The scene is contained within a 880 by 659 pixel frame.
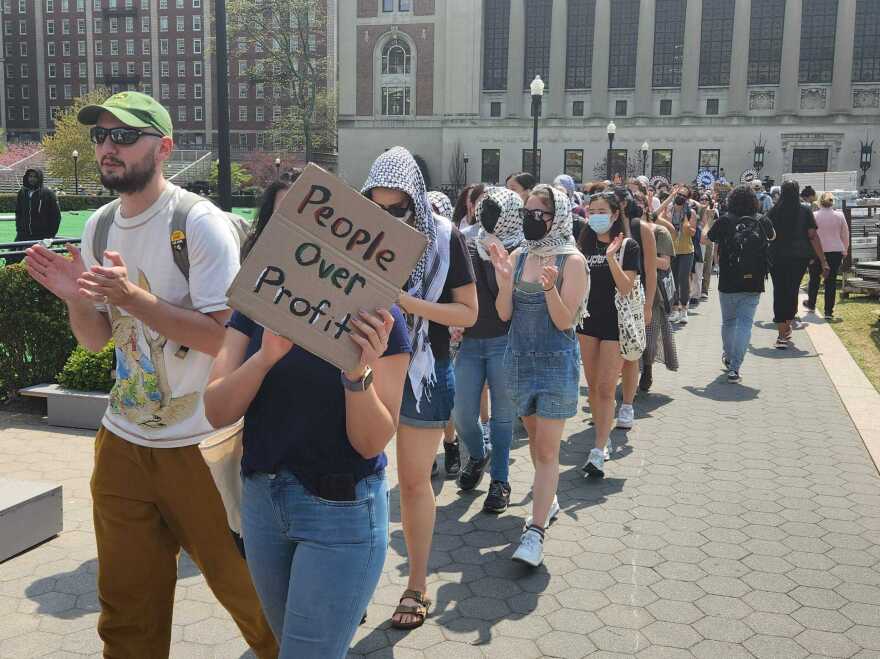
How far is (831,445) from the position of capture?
7.61 meters

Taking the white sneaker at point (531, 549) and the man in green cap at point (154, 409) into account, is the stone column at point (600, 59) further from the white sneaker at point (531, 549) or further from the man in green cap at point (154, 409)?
the man in green cap at point (154, 409)

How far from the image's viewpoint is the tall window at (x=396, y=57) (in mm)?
71562

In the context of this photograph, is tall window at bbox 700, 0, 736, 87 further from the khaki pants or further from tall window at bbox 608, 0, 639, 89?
the khaki pants

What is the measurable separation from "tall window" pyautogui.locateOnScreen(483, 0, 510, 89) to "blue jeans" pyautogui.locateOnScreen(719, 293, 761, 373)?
6205cm

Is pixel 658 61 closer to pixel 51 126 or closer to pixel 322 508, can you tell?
pixel 322 508

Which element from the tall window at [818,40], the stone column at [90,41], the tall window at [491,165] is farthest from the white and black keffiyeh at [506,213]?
the stone column at [90,41]

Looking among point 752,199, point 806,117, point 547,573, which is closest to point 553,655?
point 547,573

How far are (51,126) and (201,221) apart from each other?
127853 millimetres

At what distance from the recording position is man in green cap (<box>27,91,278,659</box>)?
3.16 m

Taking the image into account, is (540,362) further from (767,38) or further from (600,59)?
(767,38)

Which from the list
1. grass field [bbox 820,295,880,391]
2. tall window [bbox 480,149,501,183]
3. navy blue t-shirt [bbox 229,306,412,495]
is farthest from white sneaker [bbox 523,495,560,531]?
tall window [bbox 480,149,501,183]

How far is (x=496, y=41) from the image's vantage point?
69125 mm

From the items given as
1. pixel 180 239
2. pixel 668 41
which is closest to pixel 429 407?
pixel 180 239

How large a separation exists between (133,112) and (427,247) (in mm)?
1244
